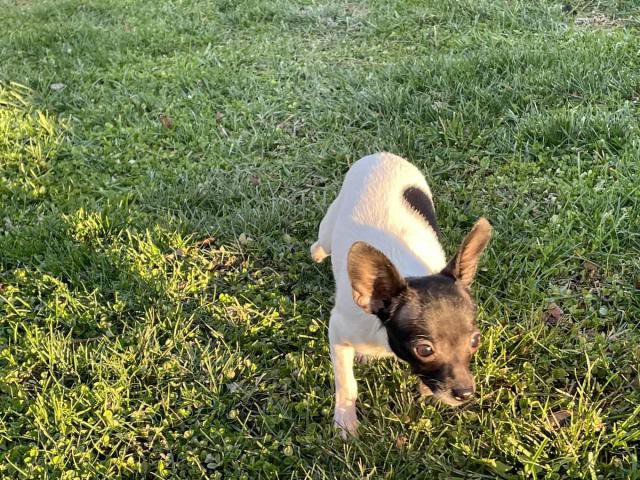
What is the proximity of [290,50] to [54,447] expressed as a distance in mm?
4916

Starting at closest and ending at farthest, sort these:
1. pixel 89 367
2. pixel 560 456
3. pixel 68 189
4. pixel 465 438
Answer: pixel 560 456 → pixel 465 438 → pixel 89 367 → pixel 68 189

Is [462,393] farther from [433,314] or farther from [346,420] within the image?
[346,420]

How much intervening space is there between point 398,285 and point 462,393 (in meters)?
0.50

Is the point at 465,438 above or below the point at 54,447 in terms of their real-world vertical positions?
above

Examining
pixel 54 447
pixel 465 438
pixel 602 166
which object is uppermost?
pixel 602 166

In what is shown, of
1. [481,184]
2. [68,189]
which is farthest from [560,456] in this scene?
[68,189]

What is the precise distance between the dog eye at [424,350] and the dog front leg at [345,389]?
18.3 inches

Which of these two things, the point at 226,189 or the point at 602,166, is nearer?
the point at 602,166

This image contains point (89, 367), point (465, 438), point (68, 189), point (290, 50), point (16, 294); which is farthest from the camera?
point (290, 50)

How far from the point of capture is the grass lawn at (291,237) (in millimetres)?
2650

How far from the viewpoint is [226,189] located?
14.1 ft

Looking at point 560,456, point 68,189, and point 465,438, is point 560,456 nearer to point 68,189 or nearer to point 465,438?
point 465,438

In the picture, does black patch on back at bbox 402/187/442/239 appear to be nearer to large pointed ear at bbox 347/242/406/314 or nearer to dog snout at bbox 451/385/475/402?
large pointed ear at bbox 347/242/406/314

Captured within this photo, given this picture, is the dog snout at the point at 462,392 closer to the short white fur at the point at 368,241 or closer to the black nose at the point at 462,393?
the black nose at the point at 462,393
